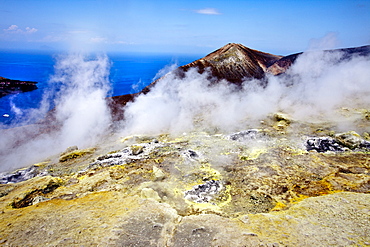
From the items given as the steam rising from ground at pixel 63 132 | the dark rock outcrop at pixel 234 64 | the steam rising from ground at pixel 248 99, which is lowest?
the steam rising from ground at pixel 63 132

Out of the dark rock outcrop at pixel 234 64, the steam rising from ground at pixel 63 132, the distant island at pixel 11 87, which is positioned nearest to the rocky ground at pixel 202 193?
the steam rising from ground at pixel 63 132

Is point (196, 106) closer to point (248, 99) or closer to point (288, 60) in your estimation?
point (248, 99)

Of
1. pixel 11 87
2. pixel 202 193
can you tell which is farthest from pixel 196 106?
pixel 11 87

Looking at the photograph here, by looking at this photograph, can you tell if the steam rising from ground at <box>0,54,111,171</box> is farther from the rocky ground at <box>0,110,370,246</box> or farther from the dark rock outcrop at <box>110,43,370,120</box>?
the dark rock outcrop at <box>110,43,370,120</box>

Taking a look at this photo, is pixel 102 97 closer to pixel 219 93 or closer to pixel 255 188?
pixel 219 93

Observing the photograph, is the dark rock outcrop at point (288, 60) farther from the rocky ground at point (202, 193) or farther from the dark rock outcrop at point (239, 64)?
the rocky ground at point (202, 193)

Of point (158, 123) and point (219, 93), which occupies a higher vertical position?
point (219, 93)

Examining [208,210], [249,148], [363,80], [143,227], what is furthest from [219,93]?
[143,227]
